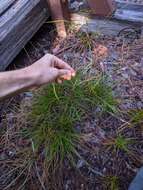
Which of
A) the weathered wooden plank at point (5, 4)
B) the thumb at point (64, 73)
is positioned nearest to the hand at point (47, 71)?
Result: the thumb at point (64, 73)

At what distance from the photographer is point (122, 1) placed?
333 cm

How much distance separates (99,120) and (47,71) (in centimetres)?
85

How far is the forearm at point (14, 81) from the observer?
1597mm

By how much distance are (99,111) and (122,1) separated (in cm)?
133

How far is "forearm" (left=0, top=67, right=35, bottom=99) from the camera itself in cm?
160

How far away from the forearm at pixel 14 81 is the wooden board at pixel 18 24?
1.16 metres

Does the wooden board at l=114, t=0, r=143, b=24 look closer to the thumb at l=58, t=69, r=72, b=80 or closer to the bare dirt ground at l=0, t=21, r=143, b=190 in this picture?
the bare dirt ground at l=0, t=21, r=143, b=190

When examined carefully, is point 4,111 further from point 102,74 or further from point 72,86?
point 102,74

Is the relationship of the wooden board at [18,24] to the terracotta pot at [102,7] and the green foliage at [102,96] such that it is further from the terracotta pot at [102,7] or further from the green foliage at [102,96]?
the green foliage at [102,96]

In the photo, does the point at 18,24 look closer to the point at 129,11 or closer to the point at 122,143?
the point at 129,11

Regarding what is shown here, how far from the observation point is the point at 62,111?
97.9 inches

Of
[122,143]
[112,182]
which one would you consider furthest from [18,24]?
[112,182]

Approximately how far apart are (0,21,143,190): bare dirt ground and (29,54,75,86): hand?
67 centimetres

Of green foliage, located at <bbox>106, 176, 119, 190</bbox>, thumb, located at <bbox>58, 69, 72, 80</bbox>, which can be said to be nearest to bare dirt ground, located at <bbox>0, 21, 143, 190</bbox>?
green foliage, located at <bbox>106, 176, 119, 190</bbox>
